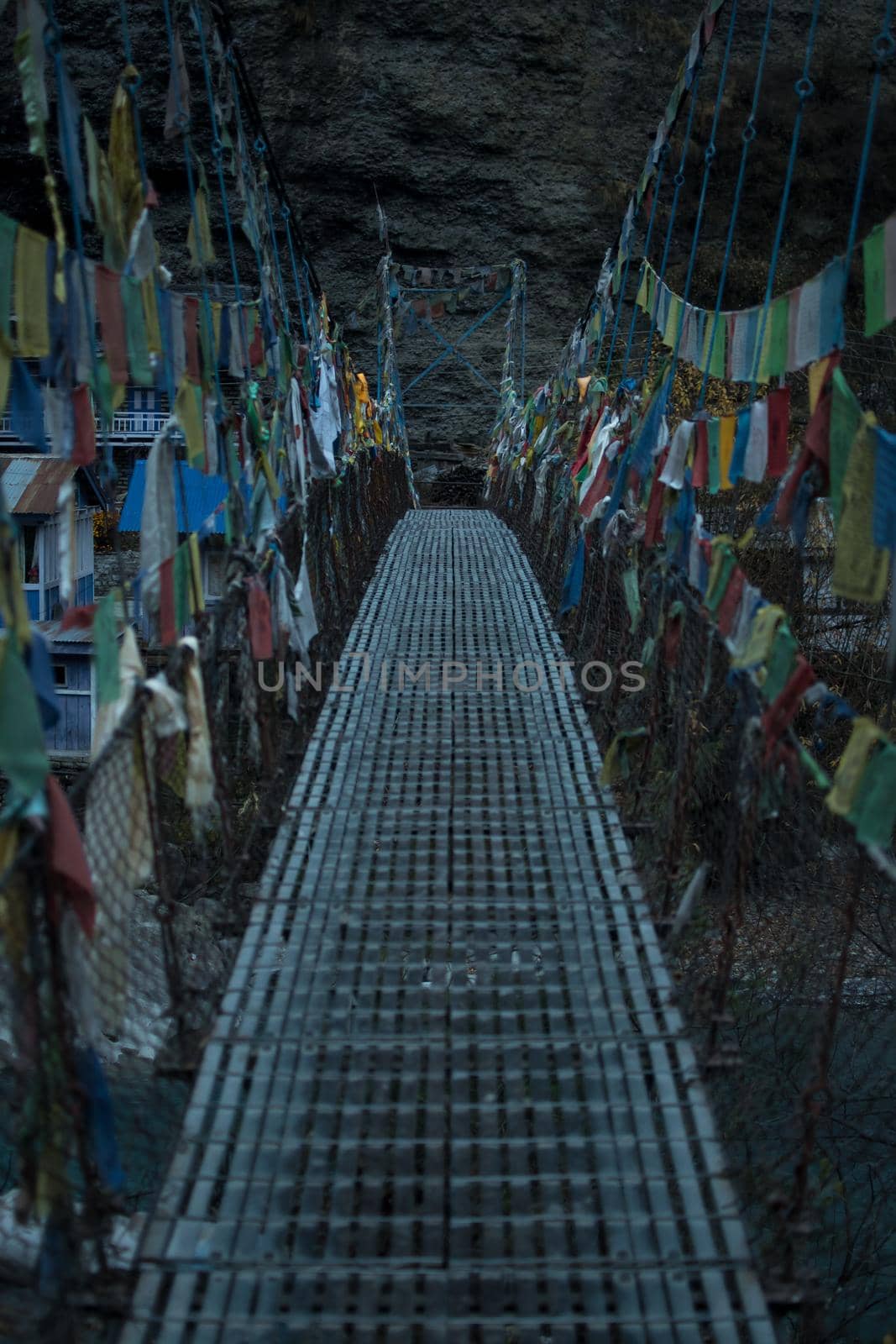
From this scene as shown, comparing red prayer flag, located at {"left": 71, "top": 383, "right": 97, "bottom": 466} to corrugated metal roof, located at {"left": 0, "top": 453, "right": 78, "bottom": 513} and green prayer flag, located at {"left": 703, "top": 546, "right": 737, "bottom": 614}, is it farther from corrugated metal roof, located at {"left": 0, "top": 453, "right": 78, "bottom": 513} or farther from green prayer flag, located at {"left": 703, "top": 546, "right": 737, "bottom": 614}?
corrugated metal roof, located at {"left": 0, "top": 453, "right": 78, "bottom": 513}

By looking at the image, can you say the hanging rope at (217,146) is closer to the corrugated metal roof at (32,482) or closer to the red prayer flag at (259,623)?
the red prayer flag at (259,623)

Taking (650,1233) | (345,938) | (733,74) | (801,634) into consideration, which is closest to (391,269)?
(801,634)

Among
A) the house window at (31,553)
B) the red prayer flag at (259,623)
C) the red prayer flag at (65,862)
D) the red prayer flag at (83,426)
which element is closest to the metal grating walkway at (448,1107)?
the red prayer flag at (259,623)

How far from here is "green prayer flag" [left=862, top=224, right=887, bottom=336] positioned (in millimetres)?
2484

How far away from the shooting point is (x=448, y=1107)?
2.60m

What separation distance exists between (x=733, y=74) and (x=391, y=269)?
10569 mm

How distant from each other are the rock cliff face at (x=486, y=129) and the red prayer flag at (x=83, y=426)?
18119mm

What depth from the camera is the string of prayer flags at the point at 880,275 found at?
242 centimetres

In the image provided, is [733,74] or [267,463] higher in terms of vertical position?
[733,74]

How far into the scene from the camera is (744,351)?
355cm

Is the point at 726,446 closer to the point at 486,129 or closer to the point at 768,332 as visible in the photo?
the point at 768,332

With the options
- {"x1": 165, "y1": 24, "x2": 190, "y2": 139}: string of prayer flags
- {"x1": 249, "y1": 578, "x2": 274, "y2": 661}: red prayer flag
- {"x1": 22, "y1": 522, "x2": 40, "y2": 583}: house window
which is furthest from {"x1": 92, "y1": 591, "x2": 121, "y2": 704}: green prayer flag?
{"x1": 22, "y1": 522, "x2": 40, "y2": 583}: house window

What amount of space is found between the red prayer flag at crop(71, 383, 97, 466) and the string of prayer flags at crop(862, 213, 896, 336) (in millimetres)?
1761

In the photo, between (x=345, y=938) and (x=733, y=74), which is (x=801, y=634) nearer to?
(x=345, y=938)
